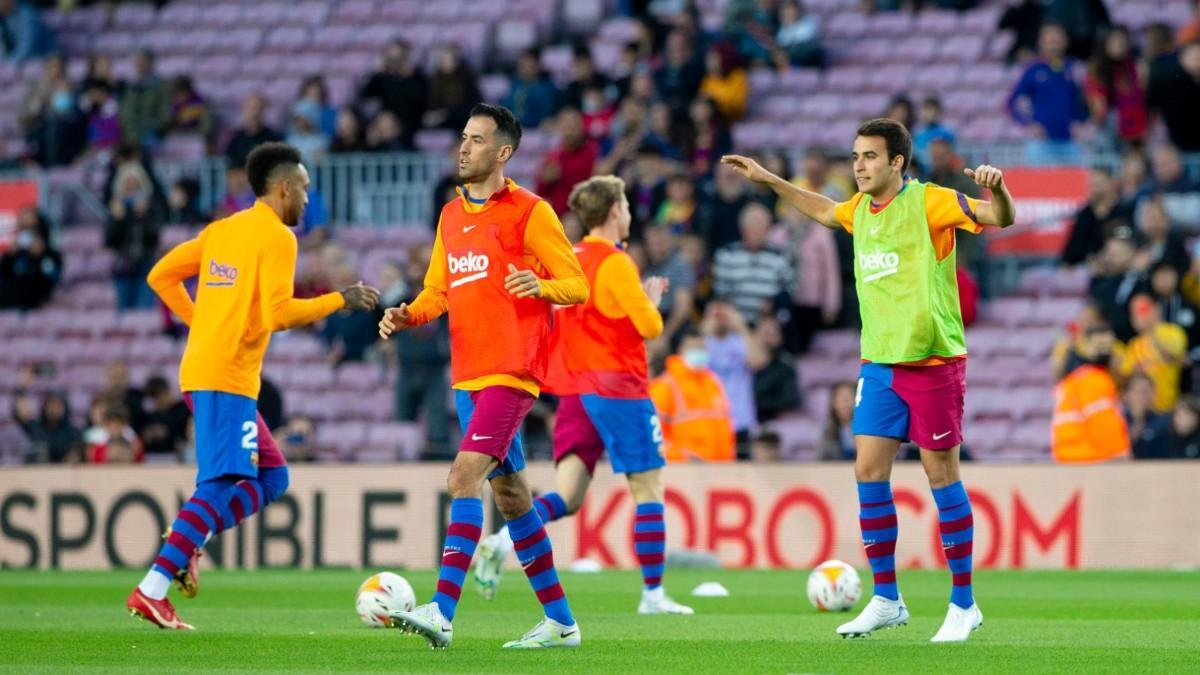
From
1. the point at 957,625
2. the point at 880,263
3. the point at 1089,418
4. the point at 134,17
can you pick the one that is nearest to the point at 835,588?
the point at 957,625

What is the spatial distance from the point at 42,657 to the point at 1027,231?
13788mm

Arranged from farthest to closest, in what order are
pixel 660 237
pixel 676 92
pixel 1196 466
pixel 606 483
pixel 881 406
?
pixel 676 92
pixel 660 237
pixel 606 483
pixel 1196 466
pixel 881 406

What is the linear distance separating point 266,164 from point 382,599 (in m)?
2.73

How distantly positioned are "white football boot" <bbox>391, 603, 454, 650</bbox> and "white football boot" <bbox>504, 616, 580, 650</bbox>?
1.48ft

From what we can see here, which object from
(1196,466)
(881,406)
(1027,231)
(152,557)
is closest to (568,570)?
(152,557)

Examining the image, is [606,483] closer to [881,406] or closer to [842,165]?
[842,165]

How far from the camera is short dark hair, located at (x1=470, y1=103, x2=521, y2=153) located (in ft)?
29.9

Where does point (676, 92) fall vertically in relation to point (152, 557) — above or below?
above

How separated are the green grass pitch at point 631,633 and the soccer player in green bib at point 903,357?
0.38m

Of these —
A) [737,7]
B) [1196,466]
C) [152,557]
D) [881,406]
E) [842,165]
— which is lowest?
[152,557]

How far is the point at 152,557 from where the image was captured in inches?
697

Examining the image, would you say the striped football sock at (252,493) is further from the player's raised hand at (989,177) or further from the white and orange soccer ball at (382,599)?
the player's raised hand at (989,177)

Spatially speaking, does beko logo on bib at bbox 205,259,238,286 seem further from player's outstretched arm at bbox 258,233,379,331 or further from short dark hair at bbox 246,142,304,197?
short dark hair at bbox 246,142,304,197

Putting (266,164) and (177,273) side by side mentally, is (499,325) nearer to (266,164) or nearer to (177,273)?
(266,164)
